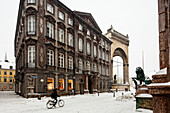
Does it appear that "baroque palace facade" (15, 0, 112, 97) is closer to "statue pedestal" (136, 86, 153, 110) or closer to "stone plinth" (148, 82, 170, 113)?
"statue pedestal" (136, 86, 153, 110)

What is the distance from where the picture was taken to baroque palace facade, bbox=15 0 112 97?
82.9 feet

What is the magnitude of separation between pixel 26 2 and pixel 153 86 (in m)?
26.3

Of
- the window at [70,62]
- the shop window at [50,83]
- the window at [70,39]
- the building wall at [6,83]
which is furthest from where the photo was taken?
the building wall at [6,83]

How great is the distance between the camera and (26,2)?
85.7 ft

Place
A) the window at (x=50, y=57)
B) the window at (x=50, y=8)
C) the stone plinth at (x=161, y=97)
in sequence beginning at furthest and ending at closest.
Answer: the window at (x=50, y=8) < the window at (x=50, y=57) < the stone plinth at (x=161, y=97)

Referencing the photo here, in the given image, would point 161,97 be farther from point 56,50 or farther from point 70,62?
point 70,62

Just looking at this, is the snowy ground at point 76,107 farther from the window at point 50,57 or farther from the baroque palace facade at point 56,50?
the window at point 50,57

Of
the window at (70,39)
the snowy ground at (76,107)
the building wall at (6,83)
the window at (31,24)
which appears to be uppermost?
the window at (31,24)

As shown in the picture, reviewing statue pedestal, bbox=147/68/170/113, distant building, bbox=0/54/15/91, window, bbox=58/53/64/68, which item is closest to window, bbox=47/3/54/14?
window, bbox=58/53/64/68

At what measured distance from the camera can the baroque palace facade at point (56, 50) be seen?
2527 cm

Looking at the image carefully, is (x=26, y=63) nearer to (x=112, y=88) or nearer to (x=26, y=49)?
(x=26, y=49)

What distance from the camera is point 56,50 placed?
94.1ft

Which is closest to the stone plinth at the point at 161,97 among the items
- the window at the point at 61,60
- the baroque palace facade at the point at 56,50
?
the baroque palace facade at the point at 56,50

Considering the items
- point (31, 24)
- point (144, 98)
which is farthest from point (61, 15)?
point (144, 98)
